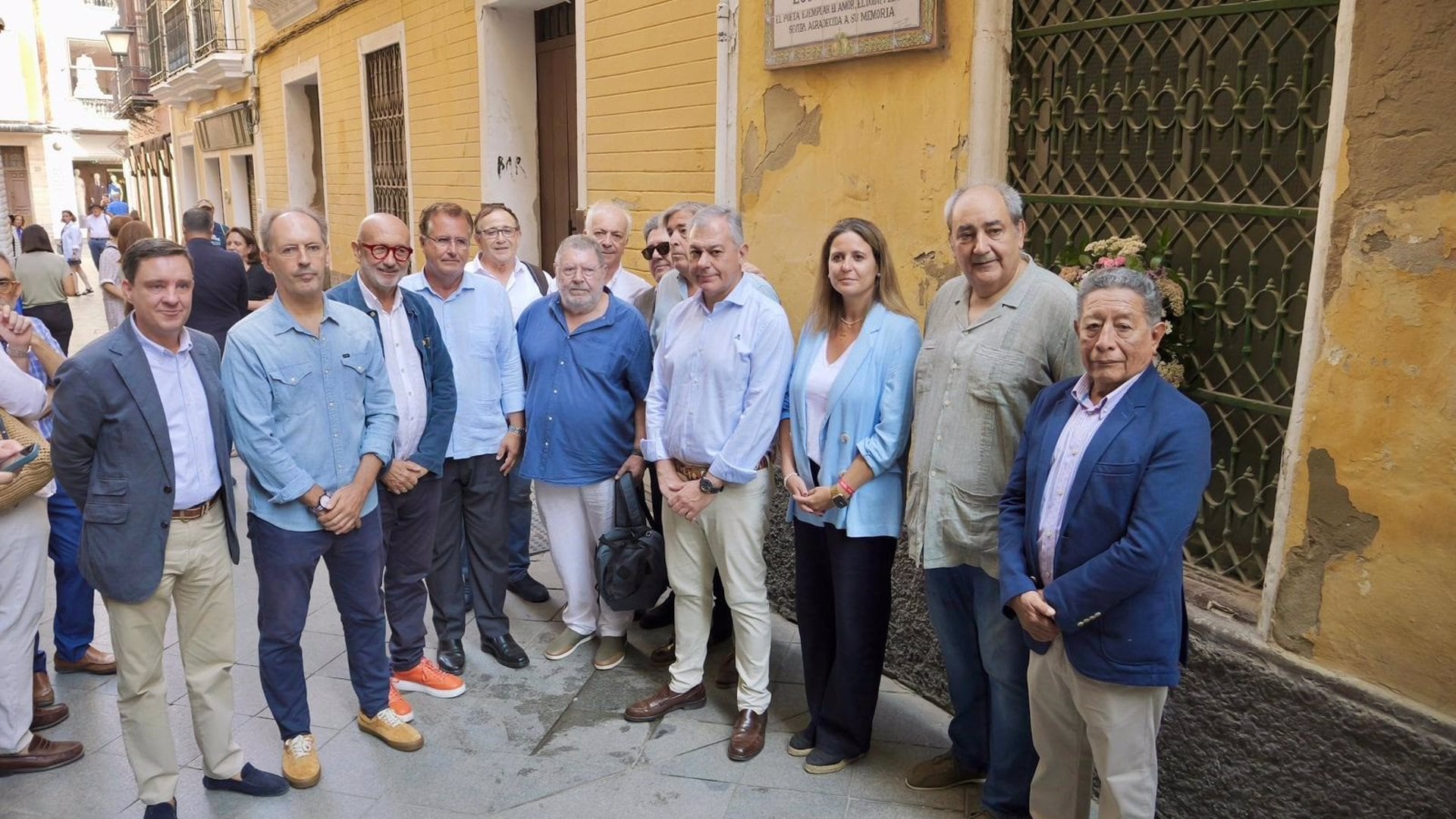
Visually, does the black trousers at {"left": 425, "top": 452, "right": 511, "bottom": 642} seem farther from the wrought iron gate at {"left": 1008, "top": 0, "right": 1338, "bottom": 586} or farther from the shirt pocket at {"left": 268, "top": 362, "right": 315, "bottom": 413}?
the wrought iron gate at {"left": 1008, "top": 0, "right": 1338, "bottom": 586}

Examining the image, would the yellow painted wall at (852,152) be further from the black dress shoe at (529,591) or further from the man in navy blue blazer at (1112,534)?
the black dress shoe at (529,591)

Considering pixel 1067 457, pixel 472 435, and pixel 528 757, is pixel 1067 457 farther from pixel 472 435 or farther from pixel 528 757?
pixel 472 435

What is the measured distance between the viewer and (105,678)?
4285 mm

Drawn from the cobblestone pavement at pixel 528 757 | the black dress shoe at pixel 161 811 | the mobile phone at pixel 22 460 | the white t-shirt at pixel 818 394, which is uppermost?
the white t-shirt at pixel 818 394

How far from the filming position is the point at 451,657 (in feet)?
14.3

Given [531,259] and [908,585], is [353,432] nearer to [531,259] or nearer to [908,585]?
[908,585]

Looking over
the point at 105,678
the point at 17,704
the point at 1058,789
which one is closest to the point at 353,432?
the point at 17,704

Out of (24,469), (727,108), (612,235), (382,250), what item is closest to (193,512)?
(24,469)

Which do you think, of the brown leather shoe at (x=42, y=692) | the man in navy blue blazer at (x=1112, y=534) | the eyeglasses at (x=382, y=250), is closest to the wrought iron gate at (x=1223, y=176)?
the man in navy blue blazer at (x=1112, y=534)

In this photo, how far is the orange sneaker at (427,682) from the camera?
4172 millimetres

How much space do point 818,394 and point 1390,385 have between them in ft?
5.28

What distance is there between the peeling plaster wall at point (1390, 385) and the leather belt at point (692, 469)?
1686 millimetres

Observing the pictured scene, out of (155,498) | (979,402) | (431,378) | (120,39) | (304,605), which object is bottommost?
(304,605)

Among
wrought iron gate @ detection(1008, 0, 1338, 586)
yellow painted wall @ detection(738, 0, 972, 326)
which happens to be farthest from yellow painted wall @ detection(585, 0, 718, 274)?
wrought iron gate @ detection(1008, 0, 1338, 586)
